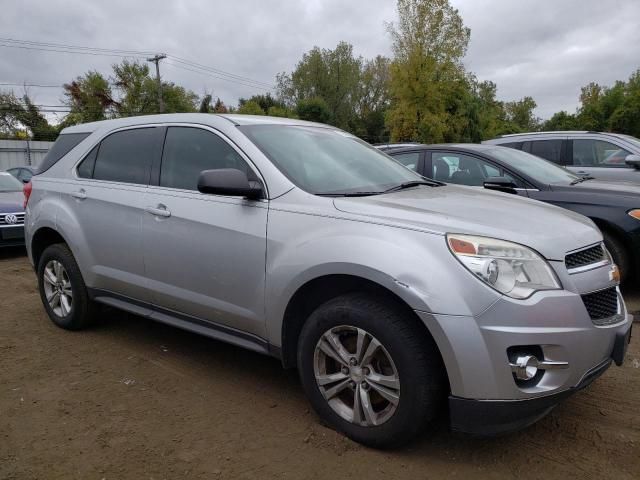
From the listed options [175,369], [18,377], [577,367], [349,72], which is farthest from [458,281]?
[349,72]

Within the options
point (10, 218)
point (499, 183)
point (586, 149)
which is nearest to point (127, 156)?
point (499, 183)

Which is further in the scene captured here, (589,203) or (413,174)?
(589,203)

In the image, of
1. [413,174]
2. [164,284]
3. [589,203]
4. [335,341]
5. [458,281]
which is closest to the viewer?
[458,281]

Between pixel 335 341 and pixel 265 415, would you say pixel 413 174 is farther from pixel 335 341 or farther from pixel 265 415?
pixel 265 415

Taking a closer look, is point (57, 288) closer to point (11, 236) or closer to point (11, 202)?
point (11, 236)

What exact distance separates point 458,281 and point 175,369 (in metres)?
2.28

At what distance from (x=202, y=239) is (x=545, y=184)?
3.93 m

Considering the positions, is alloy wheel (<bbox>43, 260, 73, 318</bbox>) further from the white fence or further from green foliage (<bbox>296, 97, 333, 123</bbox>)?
green foliage (<bbox>296, 97, 333, 123</bbox>)

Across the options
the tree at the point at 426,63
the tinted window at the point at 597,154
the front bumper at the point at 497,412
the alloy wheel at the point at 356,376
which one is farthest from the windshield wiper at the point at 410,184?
the tree at the point at 426,63

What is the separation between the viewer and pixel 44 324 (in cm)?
477

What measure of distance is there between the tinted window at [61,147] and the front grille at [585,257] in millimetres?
3809

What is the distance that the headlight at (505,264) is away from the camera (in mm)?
2309

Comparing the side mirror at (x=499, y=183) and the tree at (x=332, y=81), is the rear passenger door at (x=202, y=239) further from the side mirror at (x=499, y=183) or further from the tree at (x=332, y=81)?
the tree at (x=332, y=81)

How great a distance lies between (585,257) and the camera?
2.64 meters
